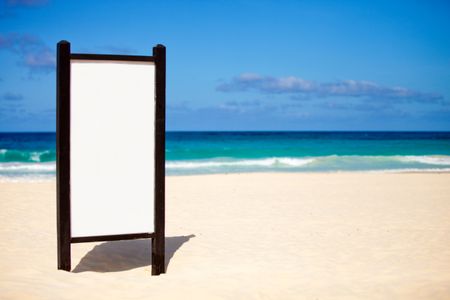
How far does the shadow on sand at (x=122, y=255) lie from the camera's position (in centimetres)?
624

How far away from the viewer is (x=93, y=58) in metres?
5.29

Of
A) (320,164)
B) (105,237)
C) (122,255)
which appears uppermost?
(105,237)

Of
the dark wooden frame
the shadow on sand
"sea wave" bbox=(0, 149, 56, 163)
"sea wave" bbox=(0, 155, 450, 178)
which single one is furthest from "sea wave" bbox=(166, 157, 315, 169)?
the dark wooden frame

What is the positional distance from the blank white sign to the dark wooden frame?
0.21 feet

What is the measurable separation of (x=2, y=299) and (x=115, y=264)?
210cm

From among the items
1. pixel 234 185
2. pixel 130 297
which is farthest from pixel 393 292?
pixel 234 185

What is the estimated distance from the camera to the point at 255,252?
689 centimetres

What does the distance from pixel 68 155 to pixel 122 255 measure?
7.16 ft

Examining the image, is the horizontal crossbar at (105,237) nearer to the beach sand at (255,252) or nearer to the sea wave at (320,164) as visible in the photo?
the beach sand at (255,252)

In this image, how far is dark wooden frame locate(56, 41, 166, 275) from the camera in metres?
5.16

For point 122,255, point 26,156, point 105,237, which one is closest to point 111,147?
point 105,237

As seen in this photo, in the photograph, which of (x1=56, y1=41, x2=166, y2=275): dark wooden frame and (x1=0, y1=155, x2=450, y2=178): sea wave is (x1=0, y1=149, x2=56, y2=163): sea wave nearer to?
(x1=0, y1=155, x2=450, y2=178): sea wave

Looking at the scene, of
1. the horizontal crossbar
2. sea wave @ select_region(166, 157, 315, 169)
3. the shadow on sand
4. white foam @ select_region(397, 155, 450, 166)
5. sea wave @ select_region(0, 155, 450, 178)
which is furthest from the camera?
white foam @ select_region(397, 155, 450, 166)

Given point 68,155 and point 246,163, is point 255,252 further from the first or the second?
point 246,163
